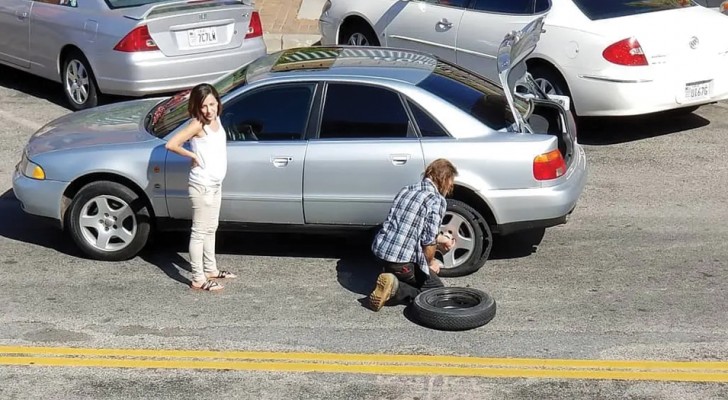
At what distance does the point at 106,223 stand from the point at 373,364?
8.57ft

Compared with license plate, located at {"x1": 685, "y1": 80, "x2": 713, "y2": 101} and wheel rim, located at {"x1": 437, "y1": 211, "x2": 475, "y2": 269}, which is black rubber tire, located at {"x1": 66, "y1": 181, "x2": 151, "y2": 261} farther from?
license plate, located at {"x1": 685, "y1": 80, "x2": 713, "y2": 101}

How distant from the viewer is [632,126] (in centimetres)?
1162

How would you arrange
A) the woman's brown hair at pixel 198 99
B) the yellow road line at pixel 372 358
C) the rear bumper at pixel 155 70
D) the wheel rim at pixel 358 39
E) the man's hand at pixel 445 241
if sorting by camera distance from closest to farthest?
1. the yellow road line at pixel 372 358
2. the woman's brown hair at pixel 198 99
3. the man's hand at pixel 445 241
4. the rear bumper at pixel 155 70
5. the wheel rim at pixel 358 39

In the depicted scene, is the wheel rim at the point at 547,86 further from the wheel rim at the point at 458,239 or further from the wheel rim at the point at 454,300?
the wheel rim at the point at 454,300

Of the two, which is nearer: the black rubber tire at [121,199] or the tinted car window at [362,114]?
Result: the tinted car window at [362,114]

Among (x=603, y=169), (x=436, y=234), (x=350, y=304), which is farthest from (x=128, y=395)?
(x=603, y=169)

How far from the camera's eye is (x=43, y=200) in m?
8.19

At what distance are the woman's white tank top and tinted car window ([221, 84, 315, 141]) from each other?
0.48m

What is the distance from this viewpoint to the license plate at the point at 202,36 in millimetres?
11422

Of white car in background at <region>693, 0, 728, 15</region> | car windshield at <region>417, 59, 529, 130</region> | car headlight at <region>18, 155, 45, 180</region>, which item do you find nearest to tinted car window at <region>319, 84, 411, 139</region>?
car windshield at <region>417, 59, 529, 130</region>

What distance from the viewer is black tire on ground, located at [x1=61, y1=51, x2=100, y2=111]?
1185 cm

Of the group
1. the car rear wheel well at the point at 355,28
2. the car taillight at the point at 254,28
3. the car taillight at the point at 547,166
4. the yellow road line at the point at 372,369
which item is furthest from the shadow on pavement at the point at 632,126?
the yellow road line at the point at 372,369

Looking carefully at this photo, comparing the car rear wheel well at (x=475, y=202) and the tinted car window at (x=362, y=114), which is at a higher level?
the tinted car window at (x=362, y=114)

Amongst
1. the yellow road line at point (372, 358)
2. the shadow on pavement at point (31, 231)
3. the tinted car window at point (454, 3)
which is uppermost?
the tinted car window at point (454, 3)
